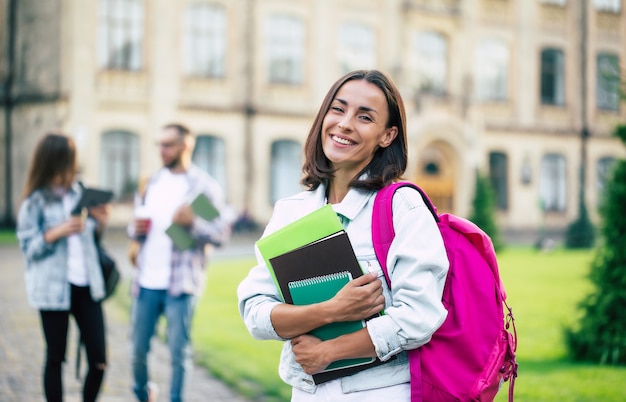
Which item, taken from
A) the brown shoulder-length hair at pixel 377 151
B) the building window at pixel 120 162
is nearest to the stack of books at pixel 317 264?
the brown shoulder-length hair at pixel 377 151

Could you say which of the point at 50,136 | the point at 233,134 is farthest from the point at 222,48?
the point at 50,136

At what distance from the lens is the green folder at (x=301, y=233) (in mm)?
2260

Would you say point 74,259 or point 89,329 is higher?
point 74,259

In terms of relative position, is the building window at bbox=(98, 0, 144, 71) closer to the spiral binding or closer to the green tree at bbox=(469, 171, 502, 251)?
the green tree at bbox=(469, 171, 502, 251)

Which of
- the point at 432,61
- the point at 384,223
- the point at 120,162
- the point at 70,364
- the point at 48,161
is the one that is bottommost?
the point at 70,364

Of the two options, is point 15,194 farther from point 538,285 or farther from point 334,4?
point 538,285

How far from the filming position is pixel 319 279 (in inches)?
91.8

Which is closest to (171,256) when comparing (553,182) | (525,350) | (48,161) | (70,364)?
(48,161)

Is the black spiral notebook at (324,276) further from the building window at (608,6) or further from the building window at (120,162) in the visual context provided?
the building window at (608,6)

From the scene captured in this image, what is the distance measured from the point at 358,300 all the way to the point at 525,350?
557cm

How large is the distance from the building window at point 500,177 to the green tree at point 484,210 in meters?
6.74

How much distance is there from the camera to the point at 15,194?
2348 centimetres

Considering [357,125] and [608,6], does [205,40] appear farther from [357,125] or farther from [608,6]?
[357,125]

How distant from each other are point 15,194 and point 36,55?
4.91 meters
